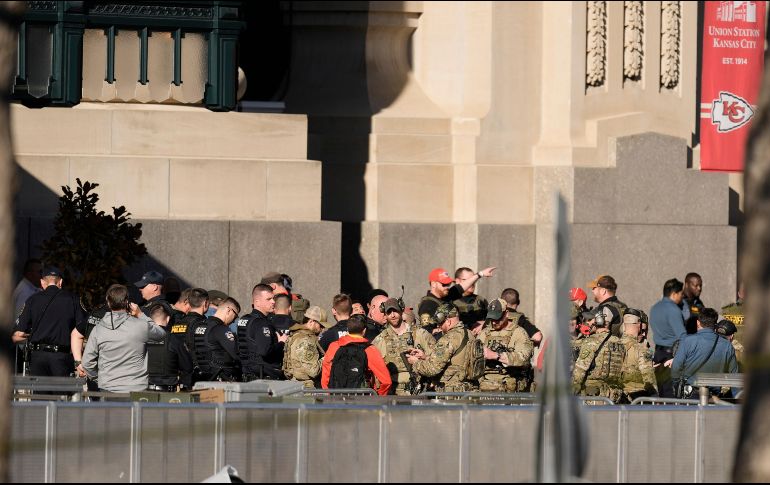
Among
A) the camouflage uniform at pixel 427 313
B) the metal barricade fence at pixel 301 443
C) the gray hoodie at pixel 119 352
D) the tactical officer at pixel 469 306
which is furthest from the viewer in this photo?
the tactical officer at pixel 469 306

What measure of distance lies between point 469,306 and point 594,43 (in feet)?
20.4

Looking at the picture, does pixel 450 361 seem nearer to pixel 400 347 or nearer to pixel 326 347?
pixel 400 347

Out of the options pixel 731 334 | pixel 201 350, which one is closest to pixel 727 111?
pixel 731 334

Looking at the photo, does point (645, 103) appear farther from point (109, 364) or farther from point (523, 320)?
point (109, 364)

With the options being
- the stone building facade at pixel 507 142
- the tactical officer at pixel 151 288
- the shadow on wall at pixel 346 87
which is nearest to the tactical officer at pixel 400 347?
the tactical officer at pixel 151 288

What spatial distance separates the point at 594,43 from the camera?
22875 mm

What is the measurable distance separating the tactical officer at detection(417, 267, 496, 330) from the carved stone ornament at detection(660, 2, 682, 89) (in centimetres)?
669

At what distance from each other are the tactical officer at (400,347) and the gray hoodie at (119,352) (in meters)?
2.30

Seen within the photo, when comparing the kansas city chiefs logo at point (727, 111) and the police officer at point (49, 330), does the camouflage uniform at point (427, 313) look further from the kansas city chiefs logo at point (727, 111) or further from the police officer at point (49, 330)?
the kansas city chiefs logo at point (727, 111)

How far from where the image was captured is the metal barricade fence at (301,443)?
9555 millimetres

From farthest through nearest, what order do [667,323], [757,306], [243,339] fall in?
[667,323], [243,339], [757,306]

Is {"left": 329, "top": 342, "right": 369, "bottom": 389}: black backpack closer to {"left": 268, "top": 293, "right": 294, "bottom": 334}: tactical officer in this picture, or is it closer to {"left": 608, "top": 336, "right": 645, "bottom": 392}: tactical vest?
{"left": 268, "top": 293, "right": 294, "bottom": 334}: tactical officer

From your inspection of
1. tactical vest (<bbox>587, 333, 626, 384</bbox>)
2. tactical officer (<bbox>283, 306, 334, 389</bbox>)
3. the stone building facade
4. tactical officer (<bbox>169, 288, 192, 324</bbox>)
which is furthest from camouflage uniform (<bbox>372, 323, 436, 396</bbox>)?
the stone building facade

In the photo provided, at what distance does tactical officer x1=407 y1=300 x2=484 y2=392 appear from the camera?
14594 millimetres
